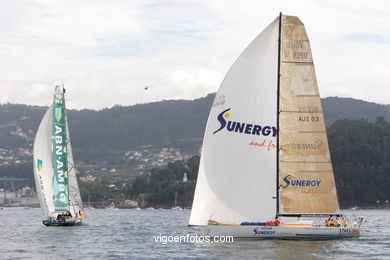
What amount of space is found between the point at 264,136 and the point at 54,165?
28.6 m

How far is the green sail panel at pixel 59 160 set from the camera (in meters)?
66.0

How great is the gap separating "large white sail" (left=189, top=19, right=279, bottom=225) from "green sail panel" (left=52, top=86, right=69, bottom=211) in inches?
1055

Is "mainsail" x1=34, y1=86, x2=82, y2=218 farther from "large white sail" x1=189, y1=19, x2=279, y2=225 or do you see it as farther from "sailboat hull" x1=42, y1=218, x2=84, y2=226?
"large white sail" x1=189, y1=19, x2=279, y2=225

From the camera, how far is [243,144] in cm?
4166

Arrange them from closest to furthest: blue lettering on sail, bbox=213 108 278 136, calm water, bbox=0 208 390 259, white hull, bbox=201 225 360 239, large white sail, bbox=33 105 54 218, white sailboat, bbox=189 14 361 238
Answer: calm water, bbox=0 208 390 259, white hull, bbox=201 225 360 239, white sailboat, bbox=189 14 361 238, blue lettering on sail, bbox=213 108 278 136, large white sail, bbox=33 105 54 218

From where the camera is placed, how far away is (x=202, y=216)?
4116 centimetres

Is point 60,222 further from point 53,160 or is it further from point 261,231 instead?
point 261,231

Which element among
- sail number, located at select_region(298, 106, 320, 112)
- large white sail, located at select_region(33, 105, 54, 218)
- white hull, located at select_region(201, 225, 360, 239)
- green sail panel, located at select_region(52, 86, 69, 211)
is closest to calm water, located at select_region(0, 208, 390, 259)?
white hull, located at select_region(201, 225, 360, 239)

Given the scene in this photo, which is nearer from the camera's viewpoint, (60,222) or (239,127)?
(239,127)

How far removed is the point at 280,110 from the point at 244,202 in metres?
5.06

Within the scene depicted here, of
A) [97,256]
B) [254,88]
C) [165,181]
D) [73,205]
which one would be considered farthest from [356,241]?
[165,181]

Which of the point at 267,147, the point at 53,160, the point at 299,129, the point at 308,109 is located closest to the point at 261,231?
the point at 267,147

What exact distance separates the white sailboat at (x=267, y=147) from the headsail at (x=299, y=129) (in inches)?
2.0

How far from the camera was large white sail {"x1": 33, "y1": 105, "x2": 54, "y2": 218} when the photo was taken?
66125 mm
